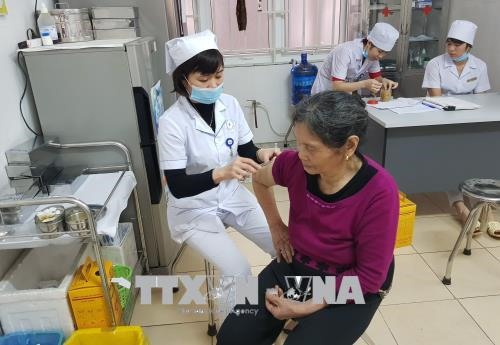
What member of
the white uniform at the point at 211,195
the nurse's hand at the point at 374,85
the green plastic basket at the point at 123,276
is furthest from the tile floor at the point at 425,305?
the nurse's hand at the point at 374,85

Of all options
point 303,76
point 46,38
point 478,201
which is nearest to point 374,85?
point 303,76

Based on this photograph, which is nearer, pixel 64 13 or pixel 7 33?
pixel 7 33

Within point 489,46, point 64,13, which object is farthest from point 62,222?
point 489,46

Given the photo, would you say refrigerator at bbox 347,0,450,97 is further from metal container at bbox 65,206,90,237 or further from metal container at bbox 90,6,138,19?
metal container at bbox 65,206,90,237

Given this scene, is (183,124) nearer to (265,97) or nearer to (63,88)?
(63,88)

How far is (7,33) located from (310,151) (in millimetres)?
1537

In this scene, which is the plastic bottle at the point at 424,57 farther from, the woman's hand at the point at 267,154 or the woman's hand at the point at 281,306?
the woman's hand at the point at 281,306

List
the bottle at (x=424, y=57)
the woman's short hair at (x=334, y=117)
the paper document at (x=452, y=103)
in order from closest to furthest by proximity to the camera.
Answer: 1. the woman's short hair at (x=334, y=117)
2. the paper document at (x=452, y=103)
3. the bottle at (x=424, y=57)

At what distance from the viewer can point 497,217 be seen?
9.49 feet

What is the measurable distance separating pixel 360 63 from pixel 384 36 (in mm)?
289

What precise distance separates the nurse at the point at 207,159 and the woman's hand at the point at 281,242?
0.11 metres

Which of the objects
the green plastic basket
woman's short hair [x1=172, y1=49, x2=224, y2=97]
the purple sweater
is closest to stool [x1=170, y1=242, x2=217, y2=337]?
the green plastic basket

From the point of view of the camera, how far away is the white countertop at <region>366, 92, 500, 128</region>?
2371 mm

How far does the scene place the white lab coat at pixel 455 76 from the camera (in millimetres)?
3057
